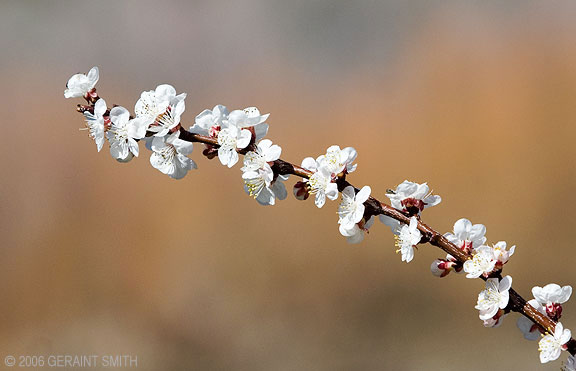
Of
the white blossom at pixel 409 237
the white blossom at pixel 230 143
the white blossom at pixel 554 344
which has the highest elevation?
the white blossom at pixel 230 143

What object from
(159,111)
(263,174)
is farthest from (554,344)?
(159,111)

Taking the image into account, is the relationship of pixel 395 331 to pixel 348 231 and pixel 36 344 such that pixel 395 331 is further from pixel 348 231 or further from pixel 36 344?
pixel 348 231

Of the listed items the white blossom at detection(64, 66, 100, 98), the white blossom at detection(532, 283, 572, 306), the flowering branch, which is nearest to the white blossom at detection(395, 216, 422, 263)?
the flowering branch

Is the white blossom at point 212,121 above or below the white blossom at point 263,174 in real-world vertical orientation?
above

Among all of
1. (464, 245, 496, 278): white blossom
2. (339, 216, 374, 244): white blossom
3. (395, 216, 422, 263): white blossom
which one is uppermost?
(339, 216, 374, 244): white blossom

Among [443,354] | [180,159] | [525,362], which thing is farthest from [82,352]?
[180,159]

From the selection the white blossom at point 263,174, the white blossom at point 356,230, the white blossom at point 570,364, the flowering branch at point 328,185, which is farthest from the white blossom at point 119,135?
the white blossom at point 570,364

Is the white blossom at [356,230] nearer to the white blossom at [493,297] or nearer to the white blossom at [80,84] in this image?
the white blossom at [493,297]

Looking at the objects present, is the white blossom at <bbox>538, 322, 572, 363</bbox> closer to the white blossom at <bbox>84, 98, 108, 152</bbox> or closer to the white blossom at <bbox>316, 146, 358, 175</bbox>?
the white blossom at <bbox>316, 146, 358, 175</bbox>
